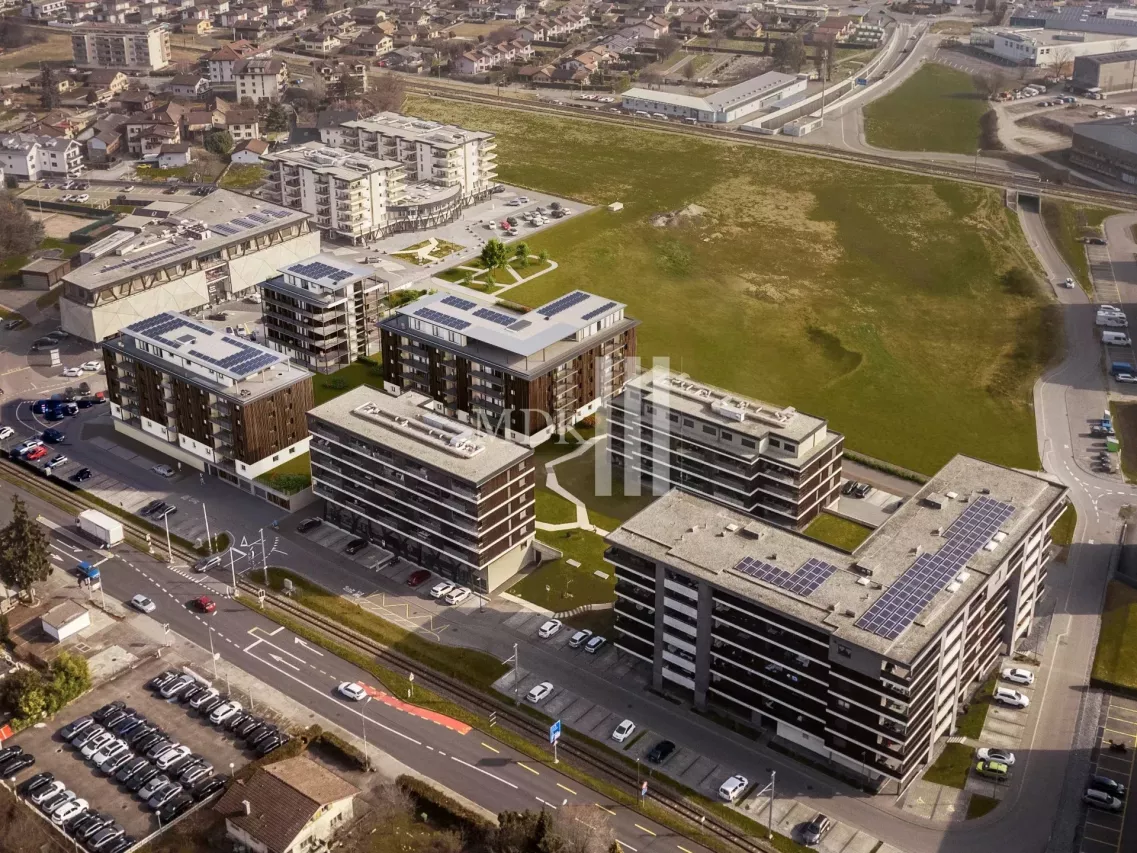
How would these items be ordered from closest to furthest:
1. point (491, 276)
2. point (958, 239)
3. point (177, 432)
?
point (177, 432) < point (491, 276) < point (958, 239)

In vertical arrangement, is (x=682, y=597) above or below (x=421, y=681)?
above

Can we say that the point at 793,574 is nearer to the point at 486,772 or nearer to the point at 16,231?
the point at 486,772

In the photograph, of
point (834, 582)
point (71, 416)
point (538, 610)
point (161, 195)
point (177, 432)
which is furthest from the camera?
point (161, 195)

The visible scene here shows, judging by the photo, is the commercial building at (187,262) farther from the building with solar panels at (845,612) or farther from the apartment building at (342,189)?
the building with solar panels at (845,612)

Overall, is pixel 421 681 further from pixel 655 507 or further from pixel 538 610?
pixel 655 507

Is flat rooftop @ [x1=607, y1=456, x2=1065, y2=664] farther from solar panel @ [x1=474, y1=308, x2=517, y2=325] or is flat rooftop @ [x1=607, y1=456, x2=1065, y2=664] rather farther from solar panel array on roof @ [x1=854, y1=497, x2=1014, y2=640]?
solar panel @ [x1=474, y1=308, x2=517, y2=325]

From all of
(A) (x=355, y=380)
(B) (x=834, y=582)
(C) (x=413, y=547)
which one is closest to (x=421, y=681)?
(C) (x=413, y=547)

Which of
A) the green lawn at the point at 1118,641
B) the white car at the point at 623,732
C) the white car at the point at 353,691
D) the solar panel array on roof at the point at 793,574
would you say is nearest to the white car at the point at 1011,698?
the green lawn at the point at 1118,641
